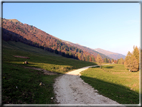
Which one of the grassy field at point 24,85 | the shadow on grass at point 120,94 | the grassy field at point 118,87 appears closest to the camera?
the grassy field at point 24,85

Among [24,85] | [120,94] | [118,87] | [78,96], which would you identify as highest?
[24,85]

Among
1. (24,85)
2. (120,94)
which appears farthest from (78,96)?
(24,85)

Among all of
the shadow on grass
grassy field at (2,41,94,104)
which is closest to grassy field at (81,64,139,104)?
the shadow on grass

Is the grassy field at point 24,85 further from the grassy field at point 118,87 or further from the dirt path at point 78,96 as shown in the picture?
the grassy field at point 118,87

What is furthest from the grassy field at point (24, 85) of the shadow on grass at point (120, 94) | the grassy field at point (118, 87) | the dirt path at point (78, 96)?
the grassy field at point (118, 87)

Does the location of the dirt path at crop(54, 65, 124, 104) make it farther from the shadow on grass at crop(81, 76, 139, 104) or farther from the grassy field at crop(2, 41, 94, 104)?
the grassy field at crop(2, 41, 94, 104)

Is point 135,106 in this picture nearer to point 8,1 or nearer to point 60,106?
point 60,106

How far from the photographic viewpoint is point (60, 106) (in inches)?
420

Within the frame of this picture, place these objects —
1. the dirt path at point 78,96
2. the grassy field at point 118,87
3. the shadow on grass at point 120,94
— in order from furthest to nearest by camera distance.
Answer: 1. the grassy field at point 118,87
2. the shadow on grass at point 120,94
3. the dirt path at point 78,96

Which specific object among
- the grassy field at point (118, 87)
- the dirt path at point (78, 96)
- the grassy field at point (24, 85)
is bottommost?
the grassy field at point (118, 87)

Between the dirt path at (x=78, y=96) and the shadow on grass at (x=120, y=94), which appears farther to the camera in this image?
the shadow on grass at (x=120, y=94)

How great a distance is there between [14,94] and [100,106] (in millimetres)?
11807

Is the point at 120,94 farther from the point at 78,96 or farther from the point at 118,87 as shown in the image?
the point at 78,96

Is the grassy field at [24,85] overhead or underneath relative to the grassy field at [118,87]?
overhead
